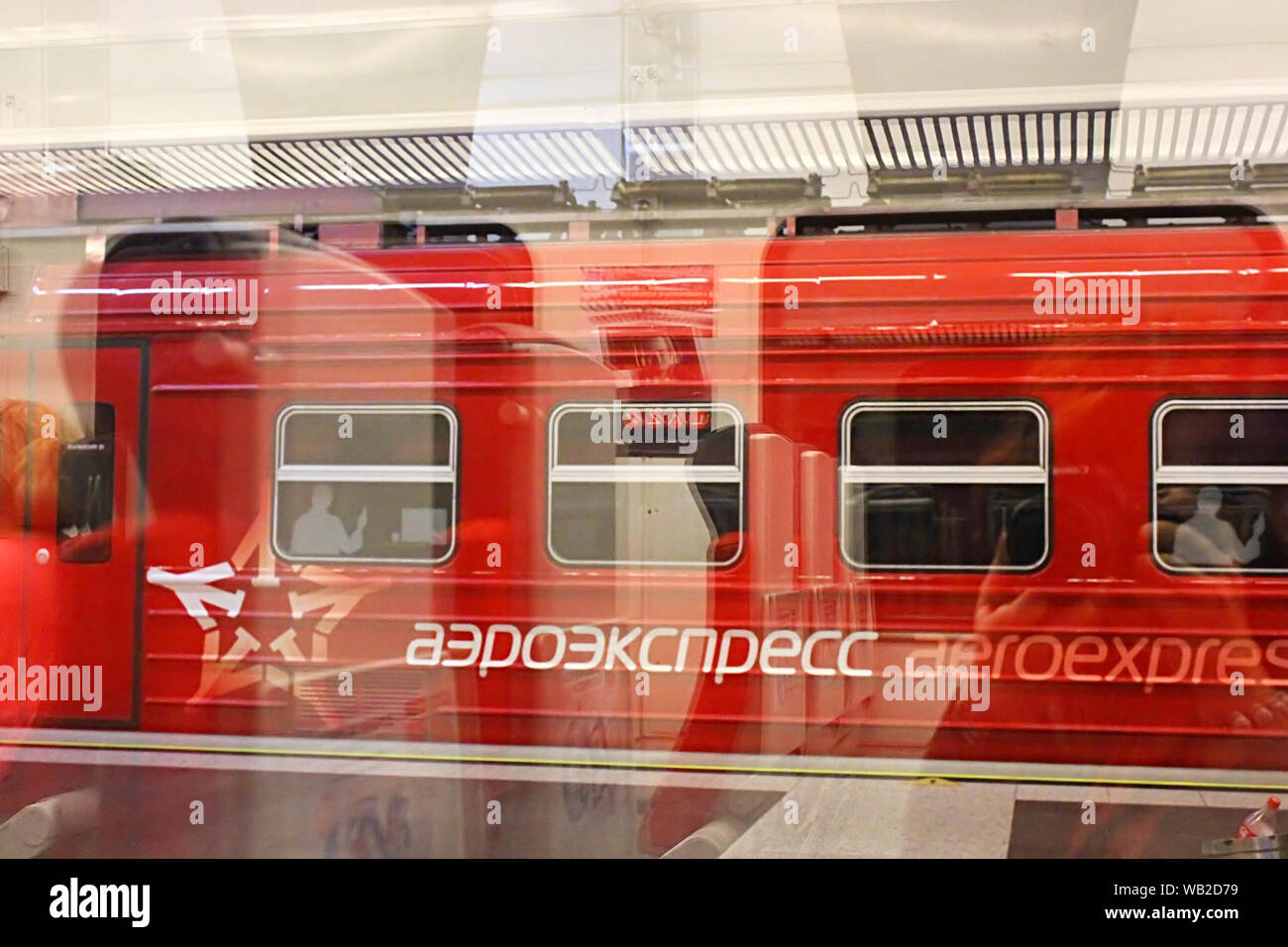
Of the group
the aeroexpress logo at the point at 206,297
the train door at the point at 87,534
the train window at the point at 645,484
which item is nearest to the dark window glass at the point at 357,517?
the train window at the point at 645,484

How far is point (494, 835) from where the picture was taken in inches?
107

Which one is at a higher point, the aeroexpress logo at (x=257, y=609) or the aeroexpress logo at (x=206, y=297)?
the aeroexpress logo at (x=206, y=297)

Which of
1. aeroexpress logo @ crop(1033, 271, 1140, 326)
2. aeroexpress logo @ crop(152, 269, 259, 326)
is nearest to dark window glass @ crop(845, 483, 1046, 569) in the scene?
aeroexpress logo @ crop(1033, 271, 1140, 326)

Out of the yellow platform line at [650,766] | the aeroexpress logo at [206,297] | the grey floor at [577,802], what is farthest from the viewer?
the aeroexpress logo at [206,297]

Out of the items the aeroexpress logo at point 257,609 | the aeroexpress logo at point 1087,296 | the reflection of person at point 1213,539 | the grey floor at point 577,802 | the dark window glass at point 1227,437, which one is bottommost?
the grey floor at point 577,802

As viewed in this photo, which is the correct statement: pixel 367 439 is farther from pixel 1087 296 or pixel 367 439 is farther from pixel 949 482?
pixel 1087 296

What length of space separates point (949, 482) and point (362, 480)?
1.77 metres

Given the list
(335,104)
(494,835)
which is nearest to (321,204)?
(335,104)

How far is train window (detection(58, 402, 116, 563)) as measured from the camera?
3.51m

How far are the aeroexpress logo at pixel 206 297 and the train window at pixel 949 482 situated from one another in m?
1.92

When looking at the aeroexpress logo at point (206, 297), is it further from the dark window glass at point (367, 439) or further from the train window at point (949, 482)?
the train window at point (949, 482)

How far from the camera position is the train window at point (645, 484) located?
309cm
